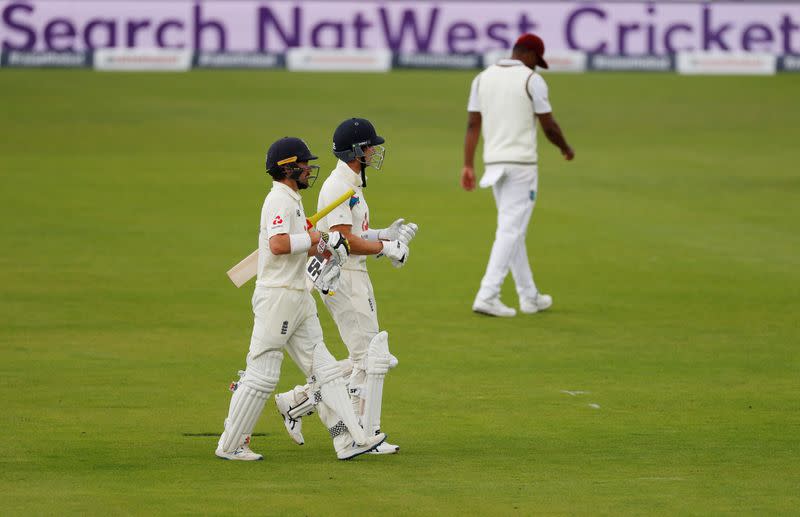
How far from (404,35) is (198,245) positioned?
17783 mm

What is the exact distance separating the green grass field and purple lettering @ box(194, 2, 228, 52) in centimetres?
506

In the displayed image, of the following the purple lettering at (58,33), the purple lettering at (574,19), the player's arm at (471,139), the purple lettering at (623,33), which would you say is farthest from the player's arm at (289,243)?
the purple lettering at (623,33)

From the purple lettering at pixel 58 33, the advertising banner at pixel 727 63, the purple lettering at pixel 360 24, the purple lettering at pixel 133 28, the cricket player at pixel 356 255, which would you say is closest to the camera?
the cricket player at pixel 356 255

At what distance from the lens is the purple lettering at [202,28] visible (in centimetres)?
3316

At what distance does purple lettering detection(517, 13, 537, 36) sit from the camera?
33.9 metres

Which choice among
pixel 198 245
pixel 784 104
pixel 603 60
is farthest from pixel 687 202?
pixel 603 60

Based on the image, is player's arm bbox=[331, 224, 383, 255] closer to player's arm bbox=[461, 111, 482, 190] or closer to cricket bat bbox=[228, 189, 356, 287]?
cricket bat bbox=[228, 189, 356, 287]

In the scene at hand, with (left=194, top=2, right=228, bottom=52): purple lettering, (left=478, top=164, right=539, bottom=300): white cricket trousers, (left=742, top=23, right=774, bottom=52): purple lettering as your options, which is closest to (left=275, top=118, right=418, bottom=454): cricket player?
(left=478, top=164, right=539, bottom=300): white cricket trousers

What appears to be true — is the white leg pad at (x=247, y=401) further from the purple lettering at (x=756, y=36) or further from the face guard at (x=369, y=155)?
the purple lettering at (x=756, y=36)

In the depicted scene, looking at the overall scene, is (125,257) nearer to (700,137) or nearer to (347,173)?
(347,173)

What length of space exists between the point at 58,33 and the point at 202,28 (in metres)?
3.12

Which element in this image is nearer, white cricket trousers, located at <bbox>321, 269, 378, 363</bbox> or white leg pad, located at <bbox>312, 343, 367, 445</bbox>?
white leg pad, located at <bbox>312, 343, 367, 445</bbox>

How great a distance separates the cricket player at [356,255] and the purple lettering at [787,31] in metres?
26.5

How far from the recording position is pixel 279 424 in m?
9.59
